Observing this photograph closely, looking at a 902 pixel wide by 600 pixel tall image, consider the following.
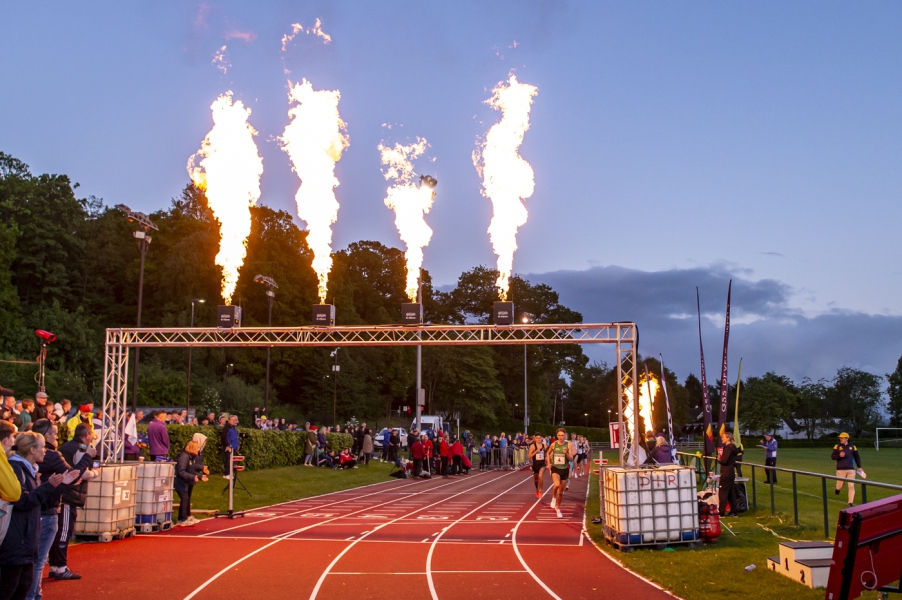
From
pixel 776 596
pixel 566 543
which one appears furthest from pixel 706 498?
pixel 776 596

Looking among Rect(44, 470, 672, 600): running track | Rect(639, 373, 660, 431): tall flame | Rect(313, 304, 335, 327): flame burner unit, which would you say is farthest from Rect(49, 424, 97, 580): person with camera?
Rect(313, 304, 335, 327): flame burner unit

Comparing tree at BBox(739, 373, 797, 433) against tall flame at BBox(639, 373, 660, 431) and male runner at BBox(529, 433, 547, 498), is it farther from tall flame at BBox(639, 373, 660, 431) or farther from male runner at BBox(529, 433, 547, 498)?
male runner at BBox(529, 433, 547, 498)

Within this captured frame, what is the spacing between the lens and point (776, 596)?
9.76m

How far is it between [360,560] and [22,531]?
21.5ft

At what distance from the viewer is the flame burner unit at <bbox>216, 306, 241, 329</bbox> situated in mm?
23734

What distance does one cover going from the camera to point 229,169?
79.2 ft

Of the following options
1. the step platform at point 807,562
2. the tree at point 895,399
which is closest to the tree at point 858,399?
the tree at point 895,399

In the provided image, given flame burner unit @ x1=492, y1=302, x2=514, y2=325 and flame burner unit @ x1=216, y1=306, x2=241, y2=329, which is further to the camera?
flame burner unit @ x1=216, y1=306, x2=241, y2=329

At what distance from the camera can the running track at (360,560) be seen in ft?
34.4

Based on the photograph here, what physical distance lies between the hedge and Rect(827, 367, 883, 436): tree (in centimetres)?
8784

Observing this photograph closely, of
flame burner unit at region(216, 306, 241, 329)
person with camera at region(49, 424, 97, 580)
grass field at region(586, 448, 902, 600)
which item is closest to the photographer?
grass field at region(586, 448, 902, 600)

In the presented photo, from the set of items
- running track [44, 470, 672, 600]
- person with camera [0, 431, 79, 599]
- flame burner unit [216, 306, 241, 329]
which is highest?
flame burner unit [216, 306, 241, 329]

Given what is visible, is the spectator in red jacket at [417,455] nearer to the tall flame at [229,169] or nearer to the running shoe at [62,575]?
the tall flame at [229,169]

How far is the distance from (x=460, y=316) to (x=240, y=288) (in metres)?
A: 23.2
